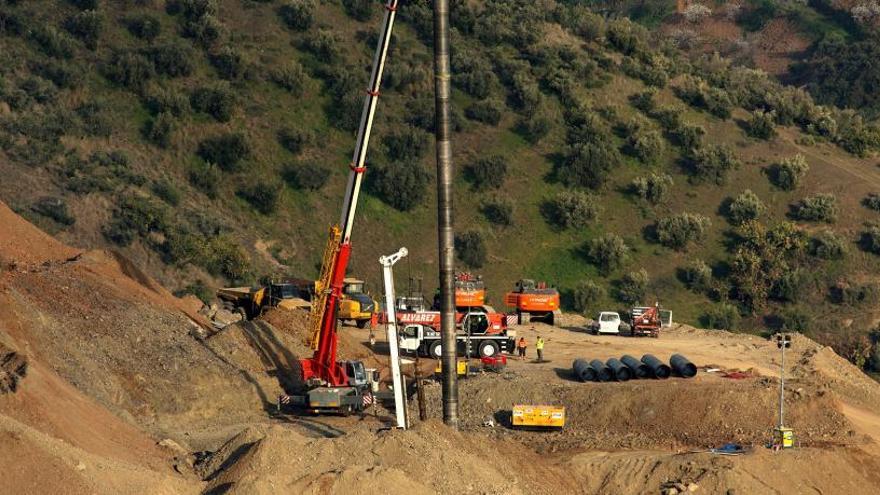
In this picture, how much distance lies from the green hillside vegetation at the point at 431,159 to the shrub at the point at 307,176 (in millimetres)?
154

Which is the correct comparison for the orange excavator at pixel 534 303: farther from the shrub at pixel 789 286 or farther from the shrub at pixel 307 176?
the shrub at pixel 307 176

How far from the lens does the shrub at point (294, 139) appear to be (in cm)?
9431

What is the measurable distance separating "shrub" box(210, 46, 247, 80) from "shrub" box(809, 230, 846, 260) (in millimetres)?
40586

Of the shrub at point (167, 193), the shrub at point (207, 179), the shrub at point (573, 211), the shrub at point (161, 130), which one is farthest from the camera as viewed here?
the shrub at point (573, 211)

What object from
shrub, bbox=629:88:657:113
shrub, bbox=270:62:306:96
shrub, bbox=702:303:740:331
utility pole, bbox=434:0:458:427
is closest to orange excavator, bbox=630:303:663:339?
shrub, bbox=702:303:740:331

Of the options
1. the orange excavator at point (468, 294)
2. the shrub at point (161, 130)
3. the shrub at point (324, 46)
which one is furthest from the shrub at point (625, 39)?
the orange excavator at point (468, 294)

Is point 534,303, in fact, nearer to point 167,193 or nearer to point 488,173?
point 488,173

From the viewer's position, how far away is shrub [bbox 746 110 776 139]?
10419 centimetres

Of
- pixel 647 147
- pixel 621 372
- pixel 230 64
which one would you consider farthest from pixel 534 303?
pixel 230 64

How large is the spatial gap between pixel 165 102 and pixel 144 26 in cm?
1028

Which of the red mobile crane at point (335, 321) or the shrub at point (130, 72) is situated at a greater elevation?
the red mobile crane at point (335, 321)

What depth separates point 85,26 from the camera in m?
100

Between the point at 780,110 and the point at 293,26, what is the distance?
124 ft

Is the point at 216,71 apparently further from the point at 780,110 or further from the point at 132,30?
the point at 780,110
